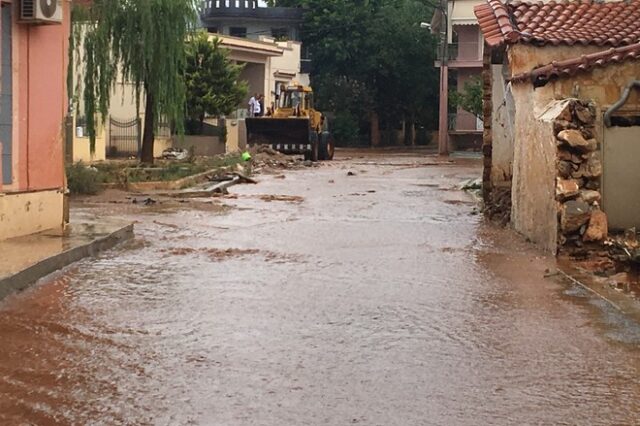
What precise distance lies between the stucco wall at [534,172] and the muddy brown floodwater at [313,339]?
1.69 feet

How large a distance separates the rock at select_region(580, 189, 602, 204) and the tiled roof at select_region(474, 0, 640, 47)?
135 inches

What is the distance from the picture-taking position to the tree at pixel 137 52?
81.1 ft

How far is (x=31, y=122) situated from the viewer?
40.8 ft

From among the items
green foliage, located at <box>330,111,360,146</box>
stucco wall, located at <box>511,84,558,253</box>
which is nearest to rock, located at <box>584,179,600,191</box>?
stucco wall, located at <box>511,84,558,253</box>

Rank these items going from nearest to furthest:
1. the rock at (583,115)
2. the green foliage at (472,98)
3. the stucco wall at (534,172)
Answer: the rock at (583,115), the stucco wall at (534,172), the green foliage at (472,98)

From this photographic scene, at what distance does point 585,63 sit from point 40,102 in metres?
7.03

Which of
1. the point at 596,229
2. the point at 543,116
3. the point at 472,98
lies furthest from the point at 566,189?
the point at 472,98

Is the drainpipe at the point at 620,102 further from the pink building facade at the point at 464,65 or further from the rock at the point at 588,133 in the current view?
the pink building facade at the point at 464,65

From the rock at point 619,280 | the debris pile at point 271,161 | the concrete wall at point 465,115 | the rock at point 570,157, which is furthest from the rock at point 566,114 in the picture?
the concrete wall at point 465,115

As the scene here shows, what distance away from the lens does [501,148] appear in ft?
63.4

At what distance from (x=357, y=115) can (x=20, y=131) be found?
51957 mm

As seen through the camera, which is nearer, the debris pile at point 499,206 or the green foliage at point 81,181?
the debris pile at point 499,206

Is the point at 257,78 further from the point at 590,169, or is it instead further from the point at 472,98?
the point at 590,169

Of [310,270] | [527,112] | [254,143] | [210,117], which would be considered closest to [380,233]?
[527,112]
